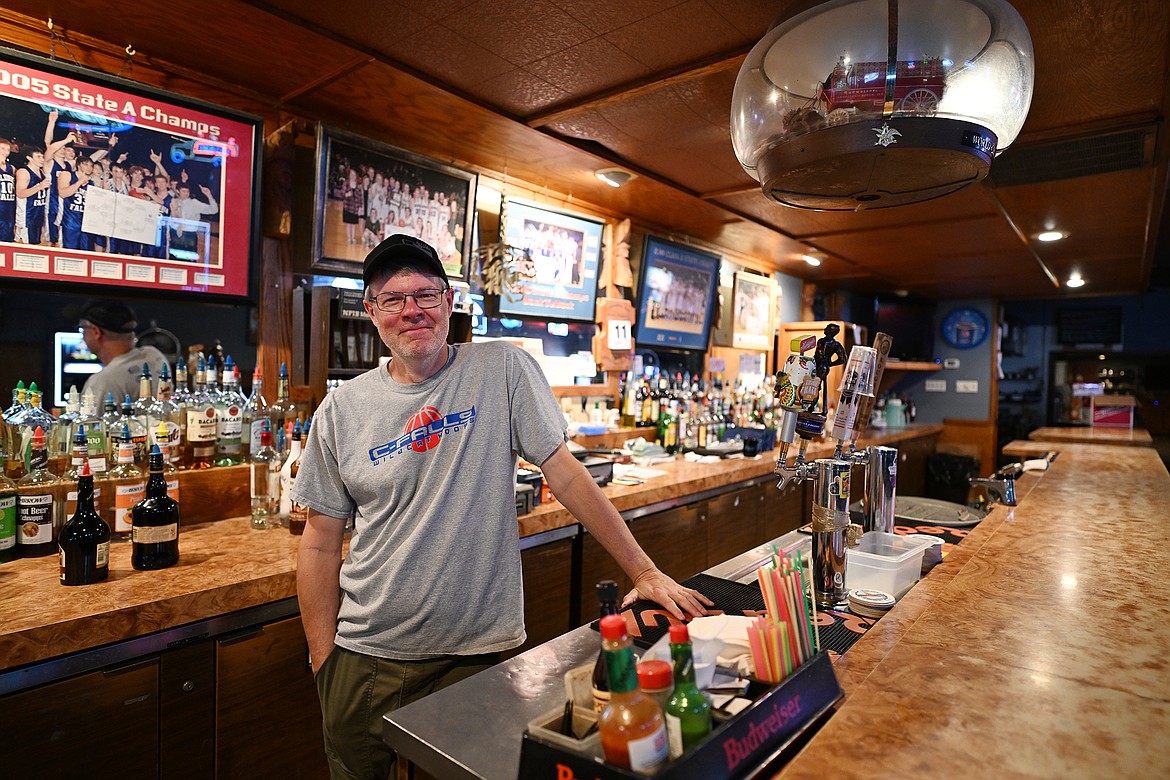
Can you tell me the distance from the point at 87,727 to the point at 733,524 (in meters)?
3.22

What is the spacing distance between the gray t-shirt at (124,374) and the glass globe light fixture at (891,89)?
2209mm

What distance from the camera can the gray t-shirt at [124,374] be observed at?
2328 mm

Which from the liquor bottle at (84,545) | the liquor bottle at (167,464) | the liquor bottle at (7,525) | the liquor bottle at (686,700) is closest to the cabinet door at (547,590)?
the liquor bottle at (167,464)

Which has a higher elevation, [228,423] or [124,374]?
[124,374]

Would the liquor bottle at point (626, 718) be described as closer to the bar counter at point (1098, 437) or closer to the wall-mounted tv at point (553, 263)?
the wall-mounted tv at point (553, 263)

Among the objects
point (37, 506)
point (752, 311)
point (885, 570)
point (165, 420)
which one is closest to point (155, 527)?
point (37, 506)

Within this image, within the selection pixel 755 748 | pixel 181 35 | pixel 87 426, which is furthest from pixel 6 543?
pixel 755 748

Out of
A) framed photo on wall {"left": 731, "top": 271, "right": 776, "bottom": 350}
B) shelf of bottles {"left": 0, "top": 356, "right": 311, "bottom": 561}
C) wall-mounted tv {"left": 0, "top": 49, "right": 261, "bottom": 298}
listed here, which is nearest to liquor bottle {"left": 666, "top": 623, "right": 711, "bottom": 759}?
shelf of bottles {"left": 0, "top": 356, "right": 311, "bottom": 561}

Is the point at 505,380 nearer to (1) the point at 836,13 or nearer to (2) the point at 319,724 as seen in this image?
(1) the point at 836,13

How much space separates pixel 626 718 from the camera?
752 mm

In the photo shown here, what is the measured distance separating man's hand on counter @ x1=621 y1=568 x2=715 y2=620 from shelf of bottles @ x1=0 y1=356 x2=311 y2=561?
144 centimetres

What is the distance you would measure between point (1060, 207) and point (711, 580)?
3.57 meters

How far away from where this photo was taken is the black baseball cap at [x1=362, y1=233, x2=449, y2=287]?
65.4 inches

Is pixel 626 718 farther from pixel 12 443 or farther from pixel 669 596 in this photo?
pixel 12 443
